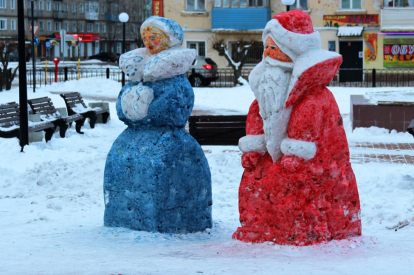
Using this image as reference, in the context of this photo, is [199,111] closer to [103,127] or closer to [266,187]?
[103,127]

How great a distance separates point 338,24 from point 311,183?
32.5 meters

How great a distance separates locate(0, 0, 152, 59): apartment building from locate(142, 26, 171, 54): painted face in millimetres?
58717

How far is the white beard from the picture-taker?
6441 millimetres

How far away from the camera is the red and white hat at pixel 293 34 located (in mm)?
6445

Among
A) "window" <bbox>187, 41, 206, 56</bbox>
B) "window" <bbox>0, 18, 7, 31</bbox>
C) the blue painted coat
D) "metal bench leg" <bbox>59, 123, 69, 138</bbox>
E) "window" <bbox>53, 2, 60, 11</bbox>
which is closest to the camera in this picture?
the blue painted coat

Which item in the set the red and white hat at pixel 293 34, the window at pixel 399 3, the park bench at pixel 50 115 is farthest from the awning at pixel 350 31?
the red and white hat at pixel 293 34

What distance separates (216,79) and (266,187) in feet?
85.8

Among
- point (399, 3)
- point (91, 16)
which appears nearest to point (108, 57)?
point (91, 16)

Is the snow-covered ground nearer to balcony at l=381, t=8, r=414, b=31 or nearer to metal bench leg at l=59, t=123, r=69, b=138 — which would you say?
metal bench leg at l=59, t=123, r=69, b=138

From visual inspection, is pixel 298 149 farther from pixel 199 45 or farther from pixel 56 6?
pixel 56 6

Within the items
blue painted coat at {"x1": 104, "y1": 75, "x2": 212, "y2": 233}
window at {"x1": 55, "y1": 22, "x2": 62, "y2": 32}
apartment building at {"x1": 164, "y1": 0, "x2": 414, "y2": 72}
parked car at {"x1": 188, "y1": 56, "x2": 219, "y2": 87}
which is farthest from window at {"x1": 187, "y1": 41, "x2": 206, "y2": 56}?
window at {"x1": 55, "y1": 22, "x2": 62, "y2": 32}

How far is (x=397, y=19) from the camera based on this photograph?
36.9 meters

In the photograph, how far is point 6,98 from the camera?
23578 mm

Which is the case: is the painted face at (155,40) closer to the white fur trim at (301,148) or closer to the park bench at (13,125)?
the white fur trim at (301,148)
